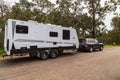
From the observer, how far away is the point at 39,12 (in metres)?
26.6

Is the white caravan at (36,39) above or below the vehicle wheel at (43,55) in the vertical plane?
above

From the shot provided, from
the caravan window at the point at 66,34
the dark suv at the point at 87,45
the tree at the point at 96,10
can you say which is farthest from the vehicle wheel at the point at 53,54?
the tree at the point at 96,10

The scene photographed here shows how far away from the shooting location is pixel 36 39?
44.9ft

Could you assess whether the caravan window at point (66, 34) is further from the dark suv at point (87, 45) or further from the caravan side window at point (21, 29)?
the dark suv at point (87, 45)

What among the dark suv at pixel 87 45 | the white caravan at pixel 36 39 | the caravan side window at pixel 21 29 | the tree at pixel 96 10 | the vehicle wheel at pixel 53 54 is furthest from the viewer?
the tree at pixel 96 10

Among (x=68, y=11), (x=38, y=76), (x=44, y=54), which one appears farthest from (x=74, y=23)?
(x=38, y=76)

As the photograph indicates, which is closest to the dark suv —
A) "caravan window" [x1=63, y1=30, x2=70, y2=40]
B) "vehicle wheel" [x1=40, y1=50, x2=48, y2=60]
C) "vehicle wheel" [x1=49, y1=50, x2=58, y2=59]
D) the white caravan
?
the white caravan

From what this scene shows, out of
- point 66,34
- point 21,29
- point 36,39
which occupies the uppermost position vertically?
point 21,29

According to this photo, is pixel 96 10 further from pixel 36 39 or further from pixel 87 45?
pixel 36 39

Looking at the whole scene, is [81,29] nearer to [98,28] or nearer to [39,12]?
[98,28]

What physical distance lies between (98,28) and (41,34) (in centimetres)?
1958

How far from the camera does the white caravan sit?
12.3 m

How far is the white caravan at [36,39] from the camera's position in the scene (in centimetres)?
1230

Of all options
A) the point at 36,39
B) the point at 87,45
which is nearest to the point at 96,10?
the point at 87,45
